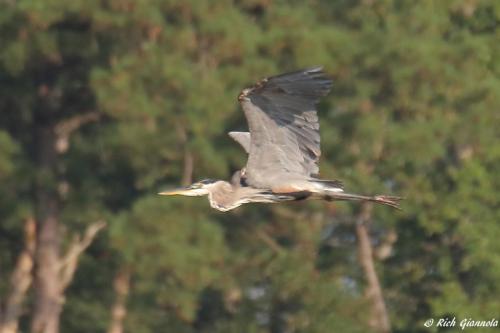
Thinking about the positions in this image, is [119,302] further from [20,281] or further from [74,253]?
[20,281]

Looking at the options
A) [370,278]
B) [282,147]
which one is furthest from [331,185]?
[370,278]

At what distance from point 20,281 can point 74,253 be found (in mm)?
820

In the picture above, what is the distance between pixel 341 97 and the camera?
2125 centimetres

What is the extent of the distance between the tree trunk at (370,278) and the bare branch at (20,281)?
385 cm

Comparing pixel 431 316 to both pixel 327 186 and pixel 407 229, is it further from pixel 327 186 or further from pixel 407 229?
pixel 327 186

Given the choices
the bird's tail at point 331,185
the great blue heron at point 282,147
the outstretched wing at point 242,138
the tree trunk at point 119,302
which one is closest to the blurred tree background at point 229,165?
the tree trunk at point 119,302

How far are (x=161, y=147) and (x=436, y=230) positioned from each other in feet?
11.0

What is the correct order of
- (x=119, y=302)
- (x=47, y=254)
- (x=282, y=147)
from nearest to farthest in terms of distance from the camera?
(x=282, y=147), (x=47, y=254), (x=119, y=302)

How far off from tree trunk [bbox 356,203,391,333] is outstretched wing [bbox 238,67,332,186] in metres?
9.23

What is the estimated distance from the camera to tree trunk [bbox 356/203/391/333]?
2012 cm

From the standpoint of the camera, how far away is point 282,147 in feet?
35.1

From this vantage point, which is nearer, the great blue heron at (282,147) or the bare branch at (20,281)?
A: the great blue heron at (282,147)

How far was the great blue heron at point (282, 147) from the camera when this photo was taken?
10.2 meters

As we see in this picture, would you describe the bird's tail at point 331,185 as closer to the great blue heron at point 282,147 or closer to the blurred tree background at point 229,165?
the great blue heron at point 282,147
